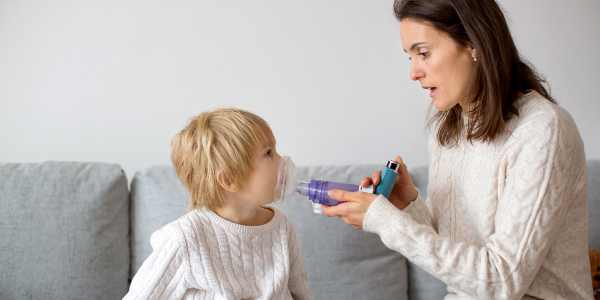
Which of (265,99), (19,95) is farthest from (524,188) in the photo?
(19,95)

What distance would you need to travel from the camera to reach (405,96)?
2.00 metres

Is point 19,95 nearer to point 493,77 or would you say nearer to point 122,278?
point 122,278

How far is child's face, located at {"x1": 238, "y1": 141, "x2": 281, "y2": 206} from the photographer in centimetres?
113

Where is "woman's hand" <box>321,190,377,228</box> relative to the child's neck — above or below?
above

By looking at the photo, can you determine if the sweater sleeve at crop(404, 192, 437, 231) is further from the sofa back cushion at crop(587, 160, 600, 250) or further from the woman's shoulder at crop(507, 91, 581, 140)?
the sofa back cushion at crop(587, 160, 600, 250)

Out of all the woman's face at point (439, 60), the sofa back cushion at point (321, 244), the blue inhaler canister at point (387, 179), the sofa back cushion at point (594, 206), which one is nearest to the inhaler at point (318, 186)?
the blue inhaler canister at point (387, 179)

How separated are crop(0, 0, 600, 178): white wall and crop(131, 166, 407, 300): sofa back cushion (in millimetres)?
304

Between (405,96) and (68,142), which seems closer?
(68,142)

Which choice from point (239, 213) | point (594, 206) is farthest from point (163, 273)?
point (594, 206)

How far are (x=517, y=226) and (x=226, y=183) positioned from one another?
727mm

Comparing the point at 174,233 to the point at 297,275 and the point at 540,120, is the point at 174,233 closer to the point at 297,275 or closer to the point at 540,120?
the point at 297,275

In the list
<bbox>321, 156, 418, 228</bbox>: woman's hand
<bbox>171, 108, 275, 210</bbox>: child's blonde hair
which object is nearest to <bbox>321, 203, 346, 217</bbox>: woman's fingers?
<bbox>321, 156, 418, 228</bbox>: woman's hand

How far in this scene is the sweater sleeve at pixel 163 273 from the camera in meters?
1.01

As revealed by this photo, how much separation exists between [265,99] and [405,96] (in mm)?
677
